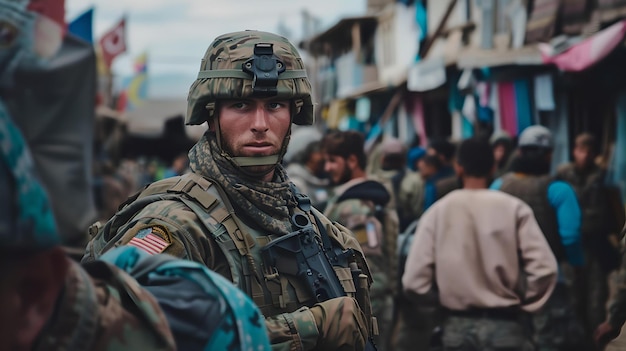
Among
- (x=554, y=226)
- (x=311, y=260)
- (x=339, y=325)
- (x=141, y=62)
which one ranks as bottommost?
(x=141, y=62)

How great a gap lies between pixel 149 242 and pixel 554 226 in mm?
4769

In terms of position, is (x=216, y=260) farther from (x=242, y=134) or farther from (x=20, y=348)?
(x=20, y=348)

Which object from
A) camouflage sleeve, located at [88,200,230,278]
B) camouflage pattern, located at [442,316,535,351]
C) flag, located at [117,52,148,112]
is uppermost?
camouflage sleeve, located at [88,200,230,278]

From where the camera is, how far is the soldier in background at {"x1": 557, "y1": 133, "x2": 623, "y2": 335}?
28.6 ft

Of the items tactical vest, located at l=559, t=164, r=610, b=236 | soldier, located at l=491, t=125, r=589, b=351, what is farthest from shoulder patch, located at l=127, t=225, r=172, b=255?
tactical vest, located at l=559, t=164, r=610, b=236

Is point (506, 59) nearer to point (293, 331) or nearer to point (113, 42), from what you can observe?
point (293, 331)

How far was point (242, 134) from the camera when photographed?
3.46 metres

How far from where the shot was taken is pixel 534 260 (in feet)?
18.6

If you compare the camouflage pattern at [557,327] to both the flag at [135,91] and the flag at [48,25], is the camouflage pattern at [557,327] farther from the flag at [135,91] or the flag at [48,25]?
the flag at [135,91]

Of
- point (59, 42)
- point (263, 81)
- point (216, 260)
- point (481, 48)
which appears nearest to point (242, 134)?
point (263, 81)

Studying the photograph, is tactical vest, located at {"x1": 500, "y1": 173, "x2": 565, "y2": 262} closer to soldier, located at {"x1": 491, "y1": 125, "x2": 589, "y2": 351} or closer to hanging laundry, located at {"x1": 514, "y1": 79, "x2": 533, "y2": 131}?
soldier, located at {"x1": 491, "y1": 125, "x2": 589, "y2": 351}

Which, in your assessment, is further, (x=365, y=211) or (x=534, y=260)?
(x=365, y=211)

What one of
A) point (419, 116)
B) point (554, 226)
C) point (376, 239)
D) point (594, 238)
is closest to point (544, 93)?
point (594, 238)

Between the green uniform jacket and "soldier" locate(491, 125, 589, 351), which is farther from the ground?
the green uniform jacket
